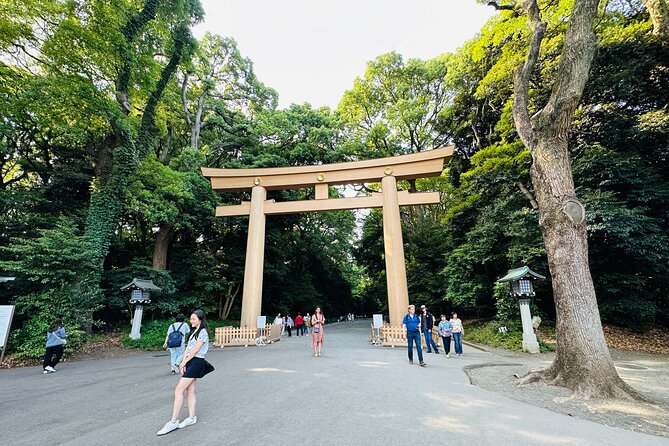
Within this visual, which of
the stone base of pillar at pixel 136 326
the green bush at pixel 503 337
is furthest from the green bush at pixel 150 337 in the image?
the green bush at pixel 503 337

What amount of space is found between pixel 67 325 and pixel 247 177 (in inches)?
339

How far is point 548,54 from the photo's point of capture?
12516mm

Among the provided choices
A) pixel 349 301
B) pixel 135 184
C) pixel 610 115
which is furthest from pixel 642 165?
pixel 349 301

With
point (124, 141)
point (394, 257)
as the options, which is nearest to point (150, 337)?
point (124, 141)

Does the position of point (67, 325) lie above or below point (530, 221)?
below

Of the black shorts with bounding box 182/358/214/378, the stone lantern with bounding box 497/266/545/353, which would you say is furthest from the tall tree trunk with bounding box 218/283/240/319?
the black shorts with bounding box 182/358/214/378

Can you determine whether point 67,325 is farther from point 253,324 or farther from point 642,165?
point 642,165

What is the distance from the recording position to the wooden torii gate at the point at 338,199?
1257cm

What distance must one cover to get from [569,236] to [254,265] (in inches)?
440

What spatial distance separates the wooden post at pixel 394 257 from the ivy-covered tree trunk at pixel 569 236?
6190 millimetres

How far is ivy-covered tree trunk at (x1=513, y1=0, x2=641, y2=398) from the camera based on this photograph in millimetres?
5188

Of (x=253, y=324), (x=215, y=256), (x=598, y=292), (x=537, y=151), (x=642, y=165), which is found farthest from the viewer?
(x=215, y=256)

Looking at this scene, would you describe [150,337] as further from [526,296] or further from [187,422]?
[526,296]

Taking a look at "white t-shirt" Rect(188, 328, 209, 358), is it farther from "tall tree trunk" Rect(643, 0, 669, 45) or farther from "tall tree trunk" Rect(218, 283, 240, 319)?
"tall tree trunk" Rect(218, 283, 240, 319)
